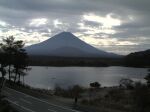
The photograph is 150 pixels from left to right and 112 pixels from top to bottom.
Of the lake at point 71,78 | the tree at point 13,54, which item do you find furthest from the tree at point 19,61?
the lake at point 71,78

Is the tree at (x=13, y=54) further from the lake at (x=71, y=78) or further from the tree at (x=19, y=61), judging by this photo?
the lake at (x=71, y=78)

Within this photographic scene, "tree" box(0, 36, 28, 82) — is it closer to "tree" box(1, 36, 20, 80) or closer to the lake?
"tree" box(1, 36, 20, 80)

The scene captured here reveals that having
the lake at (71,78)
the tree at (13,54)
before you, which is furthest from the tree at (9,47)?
the lake at (71,78)

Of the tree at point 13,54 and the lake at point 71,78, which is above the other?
Result: the tree at point 13,54

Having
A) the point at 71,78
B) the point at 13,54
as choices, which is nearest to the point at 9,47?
the point at 13,54

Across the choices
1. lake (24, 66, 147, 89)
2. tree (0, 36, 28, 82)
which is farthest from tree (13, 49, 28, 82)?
lake (24, 66, 147, 89)

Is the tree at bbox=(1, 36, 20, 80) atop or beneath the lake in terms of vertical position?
atop

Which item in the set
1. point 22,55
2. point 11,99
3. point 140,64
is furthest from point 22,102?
point 140,64

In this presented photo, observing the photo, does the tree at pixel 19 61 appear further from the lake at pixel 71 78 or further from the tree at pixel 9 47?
the lake at pixel 71 78

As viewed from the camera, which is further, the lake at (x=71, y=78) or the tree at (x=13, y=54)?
the lake at (x=71, y=78)

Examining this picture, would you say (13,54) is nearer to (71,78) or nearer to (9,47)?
(9,47)

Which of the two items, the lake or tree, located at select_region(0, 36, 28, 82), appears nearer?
tree, located at select_region(0, 36, 28, 82)

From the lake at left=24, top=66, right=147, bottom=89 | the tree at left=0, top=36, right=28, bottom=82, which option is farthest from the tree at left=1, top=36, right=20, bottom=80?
the lake at left=24, top=66, right=147, bottom=89

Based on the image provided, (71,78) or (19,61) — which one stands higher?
(19,61)
